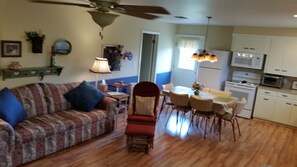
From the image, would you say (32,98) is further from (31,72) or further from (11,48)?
(11,48)

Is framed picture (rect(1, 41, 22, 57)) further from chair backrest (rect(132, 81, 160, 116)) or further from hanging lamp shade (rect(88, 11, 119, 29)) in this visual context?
hanging lamp shade (rect(88, 11, 119, 29))

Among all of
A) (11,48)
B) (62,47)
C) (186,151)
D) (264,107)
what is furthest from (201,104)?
(11,48)

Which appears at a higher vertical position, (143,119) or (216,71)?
(216,71)

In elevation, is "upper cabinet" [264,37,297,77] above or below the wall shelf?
above

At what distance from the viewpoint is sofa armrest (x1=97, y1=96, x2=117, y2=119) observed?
4492mm

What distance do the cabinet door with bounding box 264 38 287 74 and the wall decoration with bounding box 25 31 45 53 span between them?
17.7 ft

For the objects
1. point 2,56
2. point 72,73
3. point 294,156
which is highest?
point 2,56

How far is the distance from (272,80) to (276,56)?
0.63m

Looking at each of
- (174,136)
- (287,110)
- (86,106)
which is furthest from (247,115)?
(86,106)

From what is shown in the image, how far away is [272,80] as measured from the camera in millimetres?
6250

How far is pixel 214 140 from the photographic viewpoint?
15.6 ft

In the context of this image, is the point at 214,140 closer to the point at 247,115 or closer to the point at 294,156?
the point at 294,156

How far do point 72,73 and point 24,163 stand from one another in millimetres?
2088

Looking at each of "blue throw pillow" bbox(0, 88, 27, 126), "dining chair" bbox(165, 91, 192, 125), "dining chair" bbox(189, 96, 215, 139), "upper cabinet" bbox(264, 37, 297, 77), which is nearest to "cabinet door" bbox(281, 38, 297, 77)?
"upper cabinet" bbox(264, 37, 297, 77)
